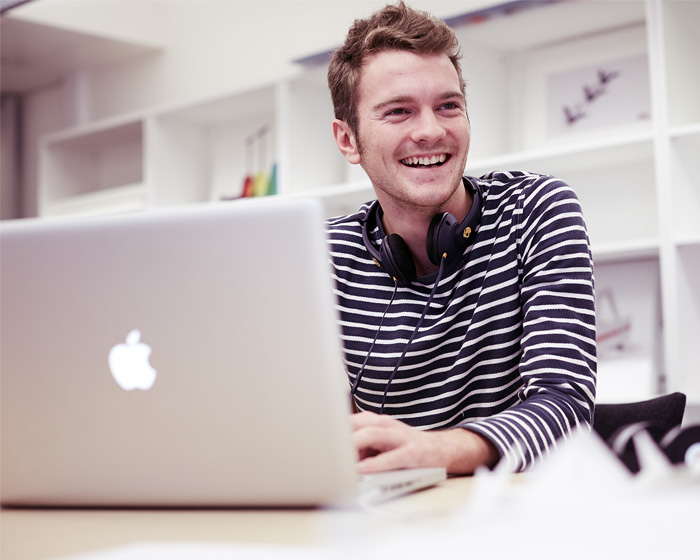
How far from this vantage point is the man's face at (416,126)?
4.88ft

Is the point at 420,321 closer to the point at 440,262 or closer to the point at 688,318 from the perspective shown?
the point at 440,262

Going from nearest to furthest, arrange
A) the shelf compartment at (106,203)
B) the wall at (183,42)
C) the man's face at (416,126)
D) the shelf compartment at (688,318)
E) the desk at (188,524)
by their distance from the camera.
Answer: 1. the desk at (188,524)
2. the man's face at (416,126)
3. the shelf compartment at (688,318)
4. the wall at (183,42)
5. the shelf compartment at (106,203)

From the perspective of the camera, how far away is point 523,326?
4.17 ft

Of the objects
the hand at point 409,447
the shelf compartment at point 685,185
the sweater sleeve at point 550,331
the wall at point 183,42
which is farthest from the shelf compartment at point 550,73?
the hand at point 409,447

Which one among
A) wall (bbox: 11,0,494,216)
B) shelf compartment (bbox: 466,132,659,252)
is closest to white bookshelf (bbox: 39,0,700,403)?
shelf compartment (bbox: 466,132,659,252)

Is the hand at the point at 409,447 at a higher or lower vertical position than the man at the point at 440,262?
lower

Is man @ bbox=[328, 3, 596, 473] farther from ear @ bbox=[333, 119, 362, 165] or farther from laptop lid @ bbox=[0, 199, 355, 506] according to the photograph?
laptop lid @ bbox=[0, 199, 355, 506]

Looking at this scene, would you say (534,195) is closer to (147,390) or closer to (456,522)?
(147,390)

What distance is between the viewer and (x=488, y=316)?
137 centimetres

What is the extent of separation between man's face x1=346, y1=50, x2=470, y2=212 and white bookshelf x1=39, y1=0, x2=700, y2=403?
103 cm

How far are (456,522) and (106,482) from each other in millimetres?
401

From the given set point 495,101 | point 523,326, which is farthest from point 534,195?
point 495,101

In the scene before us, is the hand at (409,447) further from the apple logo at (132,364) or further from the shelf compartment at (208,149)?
the shelf compartment at (208,149)

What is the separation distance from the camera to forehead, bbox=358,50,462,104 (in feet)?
4.88
